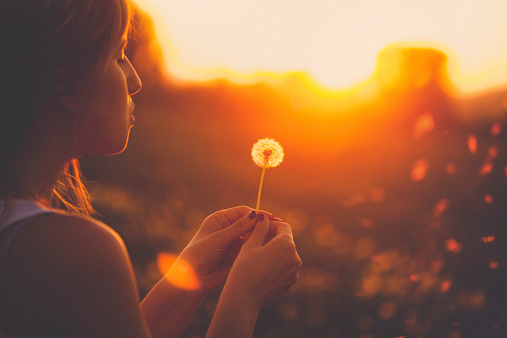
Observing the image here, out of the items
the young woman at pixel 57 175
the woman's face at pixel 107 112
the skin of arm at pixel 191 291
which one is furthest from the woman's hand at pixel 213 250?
the woman's face at pixel 107 112

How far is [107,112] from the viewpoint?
95cm

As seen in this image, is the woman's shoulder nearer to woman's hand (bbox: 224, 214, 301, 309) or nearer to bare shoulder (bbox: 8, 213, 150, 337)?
bare shoulder (bbox: 8, 213, 150, 337)

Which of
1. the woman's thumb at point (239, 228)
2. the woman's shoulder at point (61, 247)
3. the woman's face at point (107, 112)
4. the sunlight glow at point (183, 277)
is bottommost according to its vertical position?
the sunlight glow at point (183, 277)

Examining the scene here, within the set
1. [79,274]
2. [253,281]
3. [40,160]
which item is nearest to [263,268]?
[253,281]

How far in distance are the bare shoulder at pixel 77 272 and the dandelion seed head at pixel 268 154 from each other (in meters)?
1.10

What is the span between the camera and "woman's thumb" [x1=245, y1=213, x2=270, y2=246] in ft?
4.29

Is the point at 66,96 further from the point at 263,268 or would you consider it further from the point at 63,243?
the point at 263,268

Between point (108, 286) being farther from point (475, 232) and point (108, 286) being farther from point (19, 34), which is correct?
point (475, 232)

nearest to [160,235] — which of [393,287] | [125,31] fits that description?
[393,287]

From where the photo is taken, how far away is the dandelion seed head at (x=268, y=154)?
1.83m

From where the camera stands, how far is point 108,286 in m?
0.77

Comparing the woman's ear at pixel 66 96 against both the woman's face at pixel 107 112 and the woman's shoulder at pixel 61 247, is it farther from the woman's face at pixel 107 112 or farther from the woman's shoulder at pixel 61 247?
the woman's shoulder at pixel 61 247

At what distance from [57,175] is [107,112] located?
0.72 ft

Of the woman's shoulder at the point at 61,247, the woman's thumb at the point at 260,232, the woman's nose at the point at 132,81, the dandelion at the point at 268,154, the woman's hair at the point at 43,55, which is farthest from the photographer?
the dandelion at the point at 268,154
